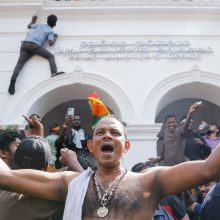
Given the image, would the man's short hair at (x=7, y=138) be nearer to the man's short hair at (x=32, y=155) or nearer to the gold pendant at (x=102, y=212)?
the man's short hair at (x=32, y=155)

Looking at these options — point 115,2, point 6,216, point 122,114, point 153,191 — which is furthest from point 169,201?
point 115,2

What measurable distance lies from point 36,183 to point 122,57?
20.9 ft

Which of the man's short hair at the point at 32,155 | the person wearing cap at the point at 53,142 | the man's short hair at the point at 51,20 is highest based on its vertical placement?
the man's short hair at the point at 51,20

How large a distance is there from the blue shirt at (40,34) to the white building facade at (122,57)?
0.91 feet

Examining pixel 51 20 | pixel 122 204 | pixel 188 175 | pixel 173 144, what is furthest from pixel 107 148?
pixel 51 20

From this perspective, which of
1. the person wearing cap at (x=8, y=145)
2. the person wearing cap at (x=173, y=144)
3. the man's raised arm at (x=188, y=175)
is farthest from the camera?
the person wearing cap at (x=173, y=144)

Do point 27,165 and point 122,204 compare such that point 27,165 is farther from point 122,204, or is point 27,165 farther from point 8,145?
point 122,204

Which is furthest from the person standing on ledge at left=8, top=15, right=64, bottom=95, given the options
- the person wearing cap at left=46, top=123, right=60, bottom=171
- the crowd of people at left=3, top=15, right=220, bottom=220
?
the crowd of people at left=3, top=15, right=220, bottom=220

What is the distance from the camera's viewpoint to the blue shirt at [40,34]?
27.5 feet

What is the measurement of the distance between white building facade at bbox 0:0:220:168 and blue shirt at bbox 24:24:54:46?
28 cm

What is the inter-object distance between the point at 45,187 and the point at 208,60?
673cm

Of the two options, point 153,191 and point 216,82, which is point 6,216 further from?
point 216,82

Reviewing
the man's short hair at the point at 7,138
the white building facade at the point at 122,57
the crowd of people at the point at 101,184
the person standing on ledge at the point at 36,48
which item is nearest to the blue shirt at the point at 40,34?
the person standing on ledge at the point at 36,48

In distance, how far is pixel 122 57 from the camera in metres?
8.56
